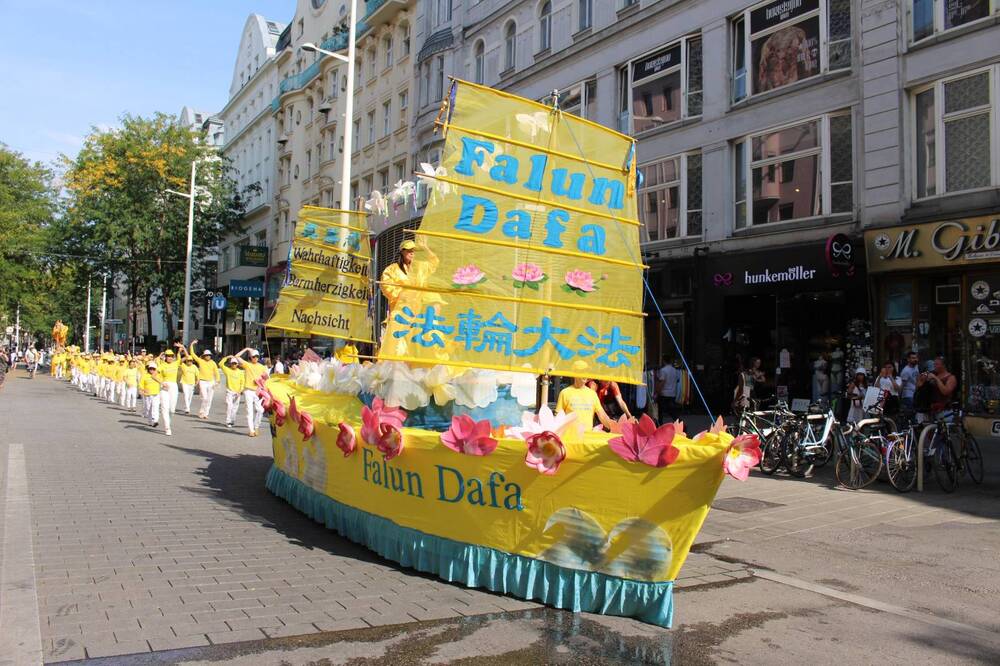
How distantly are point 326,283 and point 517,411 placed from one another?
643 centimetres

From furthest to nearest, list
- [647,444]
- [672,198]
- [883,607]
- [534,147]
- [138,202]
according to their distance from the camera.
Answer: [138,202]
[672,198]
[534,147]
[883,607]
[647,444]

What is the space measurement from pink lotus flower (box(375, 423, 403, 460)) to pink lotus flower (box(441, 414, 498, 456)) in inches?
20.3

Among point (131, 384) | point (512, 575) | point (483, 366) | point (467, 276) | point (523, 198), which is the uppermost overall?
point (523, 198)

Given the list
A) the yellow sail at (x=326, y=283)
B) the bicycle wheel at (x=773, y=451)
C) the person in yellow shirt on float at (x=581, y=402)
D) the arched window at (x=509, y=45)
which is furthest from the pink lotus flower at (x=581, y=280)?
the arched window at (x=509, y=45)

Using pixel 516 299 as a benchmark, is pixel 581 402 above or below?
below

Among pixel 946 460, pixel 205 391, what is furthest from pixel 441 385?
pixel 205 391

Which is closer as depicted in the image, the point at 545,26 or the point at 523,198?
the point at 523,198

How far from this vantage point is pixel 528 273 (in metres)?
6.51

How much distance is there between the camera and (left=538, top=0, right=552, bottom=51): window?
86.4 feet

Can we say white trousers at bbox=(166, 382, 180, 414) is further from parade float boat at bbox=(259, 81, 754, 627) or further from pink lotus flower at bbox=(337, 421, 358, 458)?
pink lotus flower at bbox=(337, 421, 358, 458)

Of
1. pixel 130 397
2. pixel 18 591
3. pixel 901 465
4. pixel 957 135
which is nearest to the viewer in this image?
pixel 18 591

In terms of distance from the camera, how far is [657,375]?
1972 cm

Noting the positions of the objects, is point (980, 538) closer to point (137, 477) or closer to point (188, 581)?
point (188, 581)

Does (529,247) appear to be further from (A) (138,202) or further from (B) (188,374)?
(A) (138,202)
